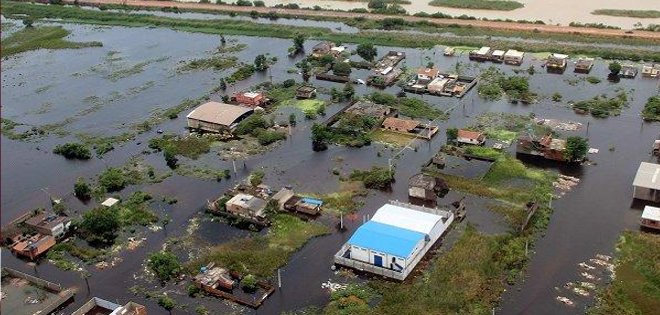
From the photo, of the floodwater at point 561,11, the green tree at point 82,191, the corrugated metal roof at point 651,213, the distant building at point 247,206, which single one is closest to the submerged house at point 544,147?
the corrugated metal roof at point 651,213

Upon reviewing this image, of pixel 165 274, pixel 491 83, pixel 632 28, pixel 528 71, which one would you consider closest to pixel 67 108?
pixel 165 274

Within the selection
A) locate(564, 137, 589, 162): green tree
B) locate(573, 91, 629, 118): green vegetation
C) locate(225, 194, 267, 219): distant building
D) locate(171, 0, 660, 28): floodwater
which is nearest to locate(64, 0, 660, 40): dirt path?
locate(171, 0, 660, 28): floodwater

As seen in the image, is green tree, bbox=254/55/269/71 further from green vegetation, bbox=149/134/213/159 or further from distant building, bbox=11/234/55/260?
distant building, bbox=11/234/55/260

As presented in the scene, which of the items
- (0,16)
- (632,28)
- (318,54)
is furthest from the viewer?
(0,16)

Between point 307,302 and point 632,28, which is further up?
point 632,28

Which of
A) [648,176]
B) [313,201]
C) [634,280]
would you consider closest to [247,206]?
[313,201]

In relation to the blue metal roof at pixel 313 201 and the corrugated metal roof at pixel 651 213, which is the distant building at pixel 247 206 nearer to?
the blue metal roof at pixel 313 201

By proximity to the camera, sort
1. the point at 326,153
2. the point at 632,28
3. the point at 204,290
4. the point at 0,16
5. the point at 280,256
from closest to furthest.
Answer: the point at 204,290 → the point at 280,256 → the point at 326,153 → the point at 632,28 → the point at 0,16

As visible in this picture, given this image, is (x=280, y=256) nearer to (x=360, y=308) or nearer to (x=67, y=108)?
(x=360, y=308)
